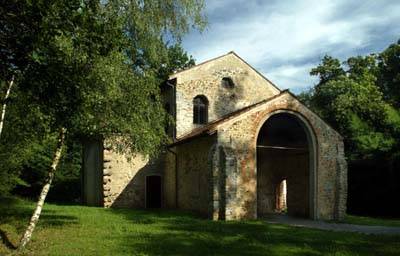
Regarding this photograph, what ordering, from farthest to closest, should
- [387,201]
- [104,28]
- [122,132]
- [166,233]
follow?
[387,201] < [166,233] < [122,132] < [104,28]

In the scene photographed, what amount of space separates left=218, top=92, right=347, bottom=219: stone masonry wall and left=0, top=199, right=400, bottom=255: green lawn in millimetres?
2388

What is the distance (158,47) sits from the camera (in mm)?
15672

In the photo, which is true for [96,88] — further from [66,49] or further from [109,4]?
[109,4]

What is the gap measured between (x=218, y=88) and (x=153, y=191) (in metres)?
7.14

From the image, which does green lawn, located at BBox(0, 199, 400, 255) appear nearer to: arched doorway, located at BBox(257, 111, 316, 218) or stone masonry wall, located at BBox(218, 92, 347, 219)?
stone masonry wall, located at BBox(218, 92, 347, 219)

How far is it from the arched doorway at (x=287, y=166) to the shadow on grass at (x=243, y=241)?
6.21m

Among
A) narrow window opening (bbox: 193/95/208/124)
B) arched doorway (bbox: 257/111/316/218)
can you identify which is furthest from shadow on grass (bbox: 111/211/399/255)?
narrow window opening (bbox: 193/95/208/124)

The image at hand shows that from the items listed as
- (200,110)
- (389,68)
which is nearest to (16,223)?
(200,110)

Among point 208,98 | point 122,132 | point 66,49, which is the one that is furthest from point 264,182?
point 66,49

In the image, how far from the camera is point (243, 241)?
41.4 feet

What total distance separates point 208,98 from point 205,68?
1.70 meters

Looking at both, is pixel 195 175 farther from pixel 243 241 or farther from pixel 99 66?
pixel 99 66

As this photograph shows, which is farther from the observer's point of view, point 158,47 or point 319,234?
point 158,47

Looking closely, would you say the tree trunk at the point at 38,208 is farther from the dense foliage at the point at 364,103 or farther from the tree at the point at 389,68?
the tree at the point at 389,68
